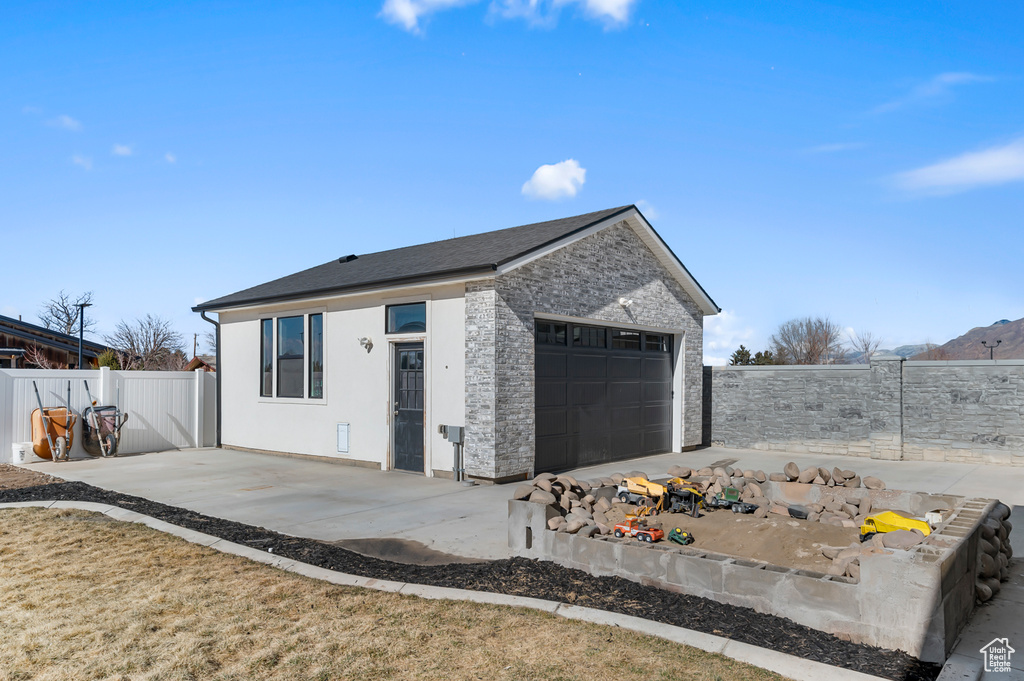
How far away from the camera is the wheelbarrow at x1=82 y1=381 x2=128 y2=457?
1345 centimetres

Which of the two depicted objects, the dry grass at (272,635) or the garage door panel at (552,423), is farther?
the garage door panel at (552,423)

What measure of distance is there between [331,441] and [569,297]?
17.6 feet

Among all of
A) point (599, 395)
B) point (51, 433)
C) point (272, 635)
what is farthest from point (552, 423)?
point (51, 433)

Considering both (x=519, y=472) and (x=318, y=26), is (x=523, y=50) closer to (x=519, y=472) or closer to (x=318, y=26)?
(x=318, y=26)

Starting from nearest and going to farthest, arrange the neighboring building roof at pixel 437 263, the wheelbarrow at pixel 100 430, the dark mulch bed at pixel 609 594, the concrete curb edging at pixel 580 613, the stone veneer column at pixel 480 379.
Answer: the concrete curb edging at pixel 580 613, the dark mulch bed at pixel 609 594, the stone veneer column at pixel 480 379, the neighboring building roof at pixel 437 263, the wheelbarrow at pixel 100 430

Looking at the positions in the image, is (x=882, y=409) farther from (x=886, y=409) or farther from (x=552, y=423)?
(x=552, y=423)

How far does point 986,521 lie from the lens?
5.39m

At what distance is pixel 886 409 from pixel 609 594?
37.4 feet

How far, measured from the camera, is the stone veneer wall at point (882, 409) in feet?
41.5

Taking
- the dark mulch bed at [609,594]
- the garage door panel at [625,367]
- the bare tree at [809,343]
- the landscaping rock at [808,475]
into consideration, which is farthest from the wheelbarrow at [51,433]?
the bare tree at [809,343]

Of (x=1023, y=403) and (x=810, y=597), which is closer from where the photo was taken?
(x=810, y=597)

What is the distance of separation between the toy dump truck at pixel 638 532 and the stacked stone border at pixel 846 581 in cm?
13

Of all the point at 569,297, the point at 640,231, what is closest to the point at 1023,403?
the point at 640,231

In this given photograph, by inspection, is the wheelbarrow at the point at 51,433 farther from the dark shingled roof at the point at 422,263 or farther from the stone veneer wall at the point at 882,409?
the stone veneer wall at the point at 882,409
